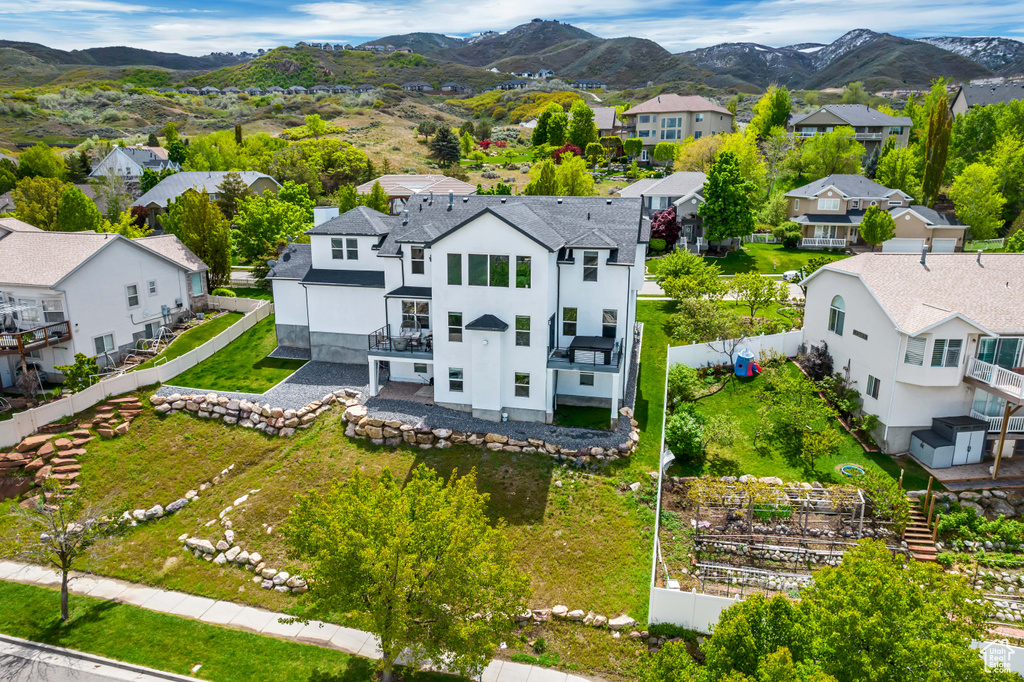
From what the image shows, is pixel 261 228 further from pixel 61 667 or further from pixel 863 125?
pixel 863 125

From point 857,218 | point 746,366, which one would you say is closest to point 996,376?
point 746,366

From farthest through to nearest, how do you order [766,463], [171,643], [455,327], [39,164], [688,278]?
[39,164] → [688,278] → [455,327] → [766,463] → [171,643]

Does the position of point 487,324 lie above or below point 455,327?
above

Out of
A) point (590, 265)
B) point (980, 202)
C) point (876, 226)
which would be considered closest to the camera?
point (590, 265)

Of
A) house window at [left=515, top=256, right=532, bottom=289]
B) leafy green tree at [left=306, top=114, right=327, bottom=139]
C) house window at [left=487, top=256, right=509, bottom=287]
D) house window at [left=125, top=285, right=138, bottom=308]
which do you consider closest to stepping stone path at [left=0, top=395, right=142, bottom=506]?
house window at [left=125, top=285, right=138, bottom=308]

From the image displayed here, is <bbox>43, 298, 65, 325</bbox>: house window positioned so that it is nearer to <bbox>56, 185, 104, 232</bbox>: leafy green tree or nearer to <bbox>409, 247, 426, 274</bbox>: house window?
<bbox>56, 185, 104, 232</bbox>: leafy green tree

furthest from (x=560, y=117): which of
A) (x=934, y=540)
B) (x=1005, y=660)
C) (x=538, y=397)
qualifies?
(x=1005, y=660)

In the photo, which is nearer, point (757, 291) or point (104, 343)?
point (104, 343)

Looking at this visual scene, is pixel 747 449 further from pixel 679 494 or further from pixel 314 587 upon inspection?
pixel 314 587
